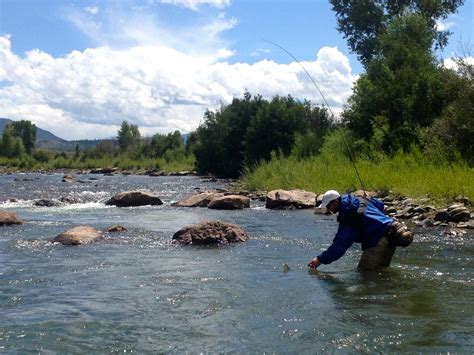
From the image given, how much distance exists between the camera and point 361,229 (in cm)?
782

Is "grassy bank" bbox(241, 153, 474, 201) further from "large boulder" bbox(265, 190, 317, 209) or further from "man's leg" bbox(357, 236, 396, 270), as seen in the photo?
"man's leg" bbox(357, 236, 396, 270)

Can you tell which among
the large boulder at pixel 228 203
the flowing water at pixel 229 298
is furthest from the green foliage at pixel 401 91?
the flowing water at pixel 229 298

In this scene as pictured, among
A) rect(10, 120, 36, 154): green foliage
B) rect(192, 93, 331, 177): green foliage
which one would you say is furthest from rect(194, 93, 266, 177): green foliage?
rect(10, 120, 36, 154): green foliage

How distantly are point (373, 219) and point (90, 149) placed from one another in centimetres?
9887

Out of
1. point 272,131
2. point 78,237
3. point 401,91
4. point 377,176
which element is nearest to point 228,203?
point 377,176

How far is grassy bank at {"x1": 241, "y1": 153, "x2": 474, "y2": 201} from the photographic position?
626 inches

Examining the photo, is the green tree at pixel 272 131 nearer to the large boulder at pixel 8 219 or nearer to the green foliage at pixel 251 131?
the green foliage at pixel 251 131

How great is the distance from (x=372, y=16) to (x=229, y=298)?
Result: 3603 centimetres

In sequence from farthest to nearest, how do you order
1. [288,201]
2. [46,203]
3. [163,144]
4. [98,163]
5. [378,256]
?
[163,144] → [98,163] → [46,203] → [288,201] → [378,256]

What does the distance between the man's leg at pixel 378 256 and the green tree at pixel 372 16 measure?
1212 inches

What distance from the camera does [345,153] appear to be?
25781 millimetres

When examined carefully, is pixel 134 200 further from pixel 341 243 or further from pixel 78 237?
pixel 341 243

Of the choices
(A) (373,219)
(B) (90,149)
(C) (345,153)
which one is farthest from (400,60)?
(B) (90,149)

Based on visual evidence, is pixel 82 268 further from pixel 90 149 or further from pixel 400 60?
pixel 90 149
